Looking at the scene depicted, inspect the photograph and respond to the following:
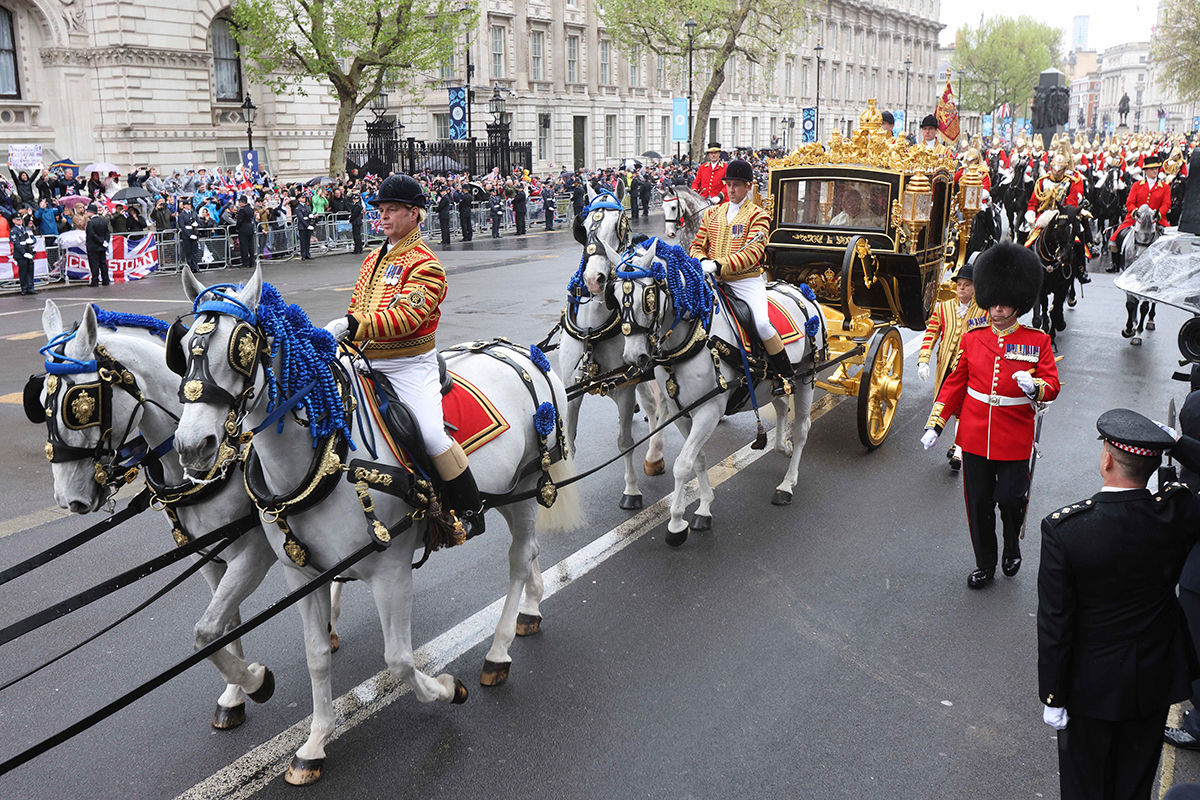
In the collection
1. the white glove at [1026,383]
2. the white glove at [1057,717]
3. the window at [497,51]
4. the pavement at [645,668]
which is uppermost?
the window at [497,51]

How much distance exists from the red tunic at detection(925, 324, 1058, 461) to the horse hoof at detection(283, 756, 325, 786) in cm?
404

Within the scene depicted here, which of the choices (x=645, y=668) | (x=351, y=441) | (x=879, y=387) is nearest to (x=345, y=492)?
(x=351, y=441)

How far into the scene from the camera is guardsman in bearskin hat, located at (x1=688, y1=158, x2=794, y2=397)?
24.4 feet

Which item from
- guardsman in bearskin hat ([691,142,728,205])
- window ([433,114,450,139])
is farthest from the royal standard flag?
window ([433,114,450,139])

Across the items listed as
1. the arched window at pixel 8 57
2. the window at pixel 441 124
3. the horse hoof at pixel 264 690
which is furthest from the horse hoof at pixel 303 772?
the window at pixel 441 124

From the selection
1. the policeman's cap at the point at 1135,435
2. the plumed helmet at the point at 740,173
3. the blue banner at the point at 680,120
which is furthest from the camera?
the blue banner at the point at 680,120

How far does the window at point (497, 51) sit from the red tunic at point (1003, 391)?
45.6 m

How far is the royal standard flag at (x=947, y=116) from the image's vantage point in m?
14.1

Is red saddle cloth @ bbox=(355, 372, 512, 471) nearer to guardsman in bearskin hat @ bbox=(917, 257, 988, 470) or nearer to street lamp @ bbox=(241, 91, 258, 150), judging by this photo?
guardsman in bearskin hat @ bbox=(917, 257, 988, 470)

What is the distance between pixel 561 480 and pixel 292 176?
34.4m

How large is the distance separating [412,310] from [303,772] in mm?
2059

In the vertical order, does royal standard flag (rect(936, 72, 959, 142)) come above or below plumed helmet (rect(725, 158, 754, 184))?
above

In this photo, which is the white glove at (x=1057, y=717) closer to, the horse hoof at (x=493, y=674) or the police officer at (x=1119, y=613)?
A: the police officer at (x=1119, y=613)

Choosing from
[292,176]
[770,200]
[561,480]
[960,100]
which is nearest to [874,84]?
[960,100]
